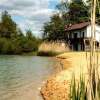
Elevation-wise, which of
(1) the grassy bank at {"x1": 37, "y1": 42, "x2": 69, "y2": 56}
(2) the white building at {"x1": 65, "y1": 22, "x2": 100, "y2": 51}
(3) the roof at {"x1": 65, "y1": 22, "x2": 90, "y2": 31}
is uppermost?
(3) the roof at {"x1": 65, "y1": 22, "x2": 90, "y2": 31}

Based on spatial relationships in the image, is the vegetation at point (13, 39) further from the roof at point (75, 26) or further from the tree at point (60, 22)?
the roof at point (75, 26)

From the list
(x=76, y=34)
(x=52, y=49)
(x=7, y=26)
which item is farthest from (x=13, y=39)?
(x=52, y=49)

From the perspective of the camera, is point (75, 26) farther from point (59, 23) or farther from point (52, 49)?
point (52, 49)

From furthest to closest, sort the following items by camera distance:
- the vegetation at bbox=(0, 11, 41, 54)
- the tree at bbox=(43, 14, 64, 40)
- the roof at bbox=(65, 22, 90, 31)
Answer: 1. the tree at bbox=(43, 14, 64, 40)
2. the vegetation at bbox=(0, 11, 41, 54)
3. the roof at bbox=(65, 22, 90, 31)

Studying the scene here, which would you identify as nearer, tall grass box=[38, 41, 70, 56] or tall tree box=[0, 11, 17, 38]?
tall grass box=[38, 41, 70, 56]

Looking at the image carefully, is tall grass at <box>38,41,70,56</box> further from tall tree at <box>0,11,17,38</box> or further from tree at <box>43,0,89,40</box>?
tall tree at <box>0,11,17,38</box>

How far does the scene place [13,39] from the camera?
7900 centimetres

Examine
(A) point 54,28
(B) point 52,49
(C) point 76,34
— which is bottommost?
(B) point 52,49

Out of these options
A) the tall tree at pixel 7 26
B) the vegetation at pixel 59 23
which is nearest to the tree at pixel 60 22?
the vegetation at pixel 59 23

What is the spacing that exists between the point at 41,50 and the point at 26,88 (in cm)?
3912

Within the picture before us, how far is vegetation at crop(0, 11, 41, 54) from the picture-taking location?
70.3 m

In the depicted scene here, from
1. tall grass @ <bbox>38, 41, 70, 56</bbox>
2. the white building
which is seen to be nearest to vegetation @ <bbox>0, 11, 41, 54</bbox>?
the white building

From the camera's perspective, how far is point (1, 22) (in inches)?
3447

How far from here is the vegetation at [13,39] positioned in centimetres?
7031
